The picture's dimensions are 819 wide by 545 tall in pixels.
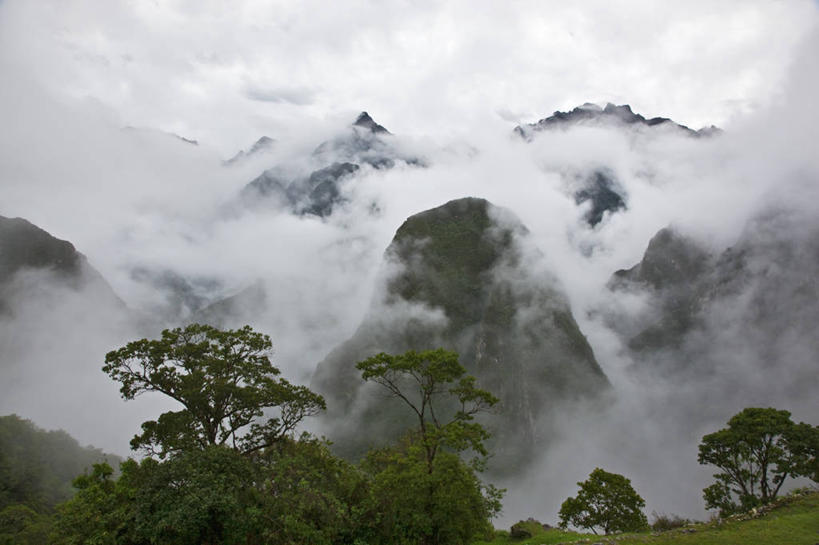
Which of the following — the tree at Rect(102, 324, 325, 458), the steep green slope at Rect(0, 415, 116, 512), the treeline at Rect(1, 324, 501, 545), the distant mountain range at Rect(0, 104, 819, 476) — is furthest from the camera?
the distant mountain range at Rect(0, 104, 819, 476)

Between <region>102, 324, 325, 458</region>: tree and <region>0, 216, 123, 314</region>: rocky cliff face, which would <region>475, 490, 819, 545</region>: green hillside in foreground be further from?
<region>0, 216, 123, 314</region>: rocky cliff face

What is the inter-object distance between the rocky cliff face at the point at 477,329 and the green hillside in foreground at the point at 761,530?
92.9 meters

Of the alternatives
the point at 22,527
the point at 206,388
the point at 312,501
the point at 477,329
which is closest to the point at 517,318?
the point at 477,329

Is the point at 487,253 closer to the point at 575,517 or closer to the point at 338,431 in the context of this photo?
the point at 338,431

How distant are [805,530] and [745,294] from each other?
147936 mm

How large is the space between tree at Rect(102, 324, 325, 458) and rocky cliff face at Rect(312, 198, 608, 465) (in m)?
90.1

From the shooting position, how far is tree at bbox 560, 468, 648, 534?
33938 mm

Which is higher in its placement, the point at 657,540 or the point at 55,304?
the point at 55,304

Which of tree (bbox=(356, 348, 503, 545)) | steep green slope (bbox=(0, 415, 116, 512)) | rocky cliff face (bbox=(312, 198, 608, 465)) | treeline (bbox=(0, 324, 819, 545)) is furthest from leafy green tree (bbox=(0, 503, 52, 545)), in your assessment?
rocky cliff face (bbox=(312, 198, 608, 465))

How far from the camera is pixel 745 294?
140500 millimetres

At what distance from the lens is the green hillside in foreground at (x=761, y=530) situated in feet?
59.7

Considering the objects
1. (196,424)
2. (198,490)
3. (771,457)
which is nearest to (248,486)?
(198,490)

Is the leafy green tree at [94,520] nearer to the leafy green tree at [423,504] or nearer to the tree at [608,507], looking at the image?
the leafy green tree at [423,504]

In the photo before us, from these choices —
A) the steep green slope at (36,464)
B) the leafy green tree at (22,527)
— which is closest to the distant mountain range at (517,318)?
the steep green slope at (36,464)
